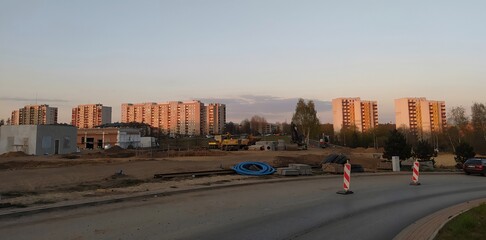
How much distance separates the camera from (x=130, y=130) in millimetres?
104875

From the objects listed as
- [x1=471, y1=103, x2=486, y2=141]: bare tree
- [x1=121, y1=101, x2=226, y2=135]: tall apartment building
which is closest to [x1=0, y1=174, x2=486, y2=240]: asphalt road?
[x1=471, y1=103, x2=486, y2=141]: bare tree

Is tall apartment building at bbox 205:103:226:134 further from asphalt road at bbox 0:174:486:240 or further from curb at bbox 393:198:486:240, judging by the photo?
curb at bbox 393:198:486:240

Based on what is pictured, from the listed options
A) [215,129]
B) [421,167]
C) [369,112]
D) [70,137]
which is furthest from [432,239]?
[215,129]

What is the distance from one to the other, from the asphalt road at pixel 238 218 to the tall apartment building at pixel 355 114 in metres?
134

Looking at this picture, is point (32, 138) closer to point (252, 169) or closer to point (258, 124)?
point (252, 169)

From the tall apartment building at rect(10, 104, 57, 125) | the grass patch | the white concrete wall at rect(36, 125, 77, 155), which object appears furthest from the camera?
the tall apartment building at rect(10, 104, 57, 125)

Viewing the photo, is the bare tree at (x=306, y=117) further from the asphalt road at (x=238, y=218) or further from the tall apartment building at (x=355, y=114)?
the asphalt road at (x=238, y=218)

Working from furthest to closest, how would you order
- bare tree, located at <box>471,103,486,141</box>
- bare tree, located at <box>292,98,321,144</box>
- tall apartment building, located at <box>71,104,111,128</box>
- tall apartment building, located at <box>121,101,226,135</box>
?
tall apartment building, located at <box>121,101,226,135</box> → tall apartment building, located at <box>71,104,111,128</box> → bare tree, located at <box>471,103,486,141</box> → bare tree, located at <box>292,98,321,144</box>

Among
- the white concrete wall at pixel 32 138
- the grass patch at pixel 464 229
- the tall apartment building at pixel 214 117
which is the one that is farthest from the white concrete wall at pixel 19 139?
the tall apartment building at pixel 214 117

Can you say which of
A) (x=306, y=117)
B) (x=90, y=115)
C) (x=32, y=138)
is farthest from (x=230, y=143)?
(x=90, y=115)

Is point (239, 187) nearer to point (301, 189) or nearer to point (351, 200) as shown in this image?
point (301, 189)

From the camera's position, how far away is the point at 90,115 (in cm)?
16175

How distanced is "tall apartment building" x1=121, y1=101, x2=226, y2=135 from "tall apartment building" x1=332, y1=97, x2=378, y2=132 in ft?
176

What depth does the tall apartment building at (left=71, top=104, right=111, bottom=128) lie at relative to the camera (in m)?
161
